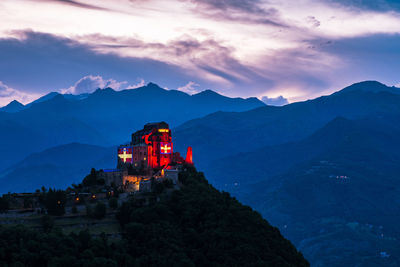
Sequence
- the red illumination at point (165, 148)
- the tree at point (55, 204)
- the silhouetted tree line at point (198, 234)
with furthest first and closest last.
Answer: the red illumination at point (165, 148) < the tree at point (55, 204) < the silhouetted tree line at point (198, 234)

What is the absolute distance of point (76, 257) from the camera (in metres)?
82.1

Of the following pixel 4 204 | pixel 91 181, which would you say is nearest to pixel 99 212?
pixel 4 204

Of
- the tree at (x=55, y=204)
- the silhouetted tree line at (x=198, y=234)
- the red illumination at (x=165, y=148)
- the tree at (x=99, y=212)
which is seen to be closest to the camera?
the silhouetted tree line at (x=198, y=234)

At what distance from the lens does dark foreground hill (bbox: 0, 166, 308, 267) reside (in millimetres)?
81125

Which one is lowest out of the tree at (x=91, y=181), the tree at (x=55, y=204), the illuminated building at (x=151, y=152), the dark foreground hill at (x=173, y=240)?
the dark foreground hill at (x=173, y=240)

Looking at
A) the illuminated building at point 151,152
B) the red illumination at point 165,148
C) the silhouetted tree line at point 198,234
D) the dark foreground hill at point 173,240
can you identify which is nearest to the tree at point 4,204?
the dark foreground hill at point 173,240

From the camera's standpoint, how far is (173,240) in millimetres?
95875

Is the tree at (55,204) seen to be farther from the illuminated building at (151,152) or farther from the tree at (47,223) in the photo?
the illuminated building at (151,152)

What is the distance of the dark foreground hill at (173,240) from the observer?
8112cm

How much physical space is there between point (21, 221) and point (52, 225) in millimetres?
6982

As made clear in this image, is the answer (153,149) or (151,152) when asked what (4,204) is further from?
(153,149)

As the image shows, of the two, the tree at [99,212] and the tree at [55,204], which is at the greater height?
the tree at [55,204]

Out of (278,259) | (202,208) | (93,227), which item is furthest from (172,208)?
(278,259)

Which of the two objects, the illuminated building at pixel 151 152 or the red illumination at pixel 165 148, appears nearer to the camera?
the illuminated building at pixel 151 152
